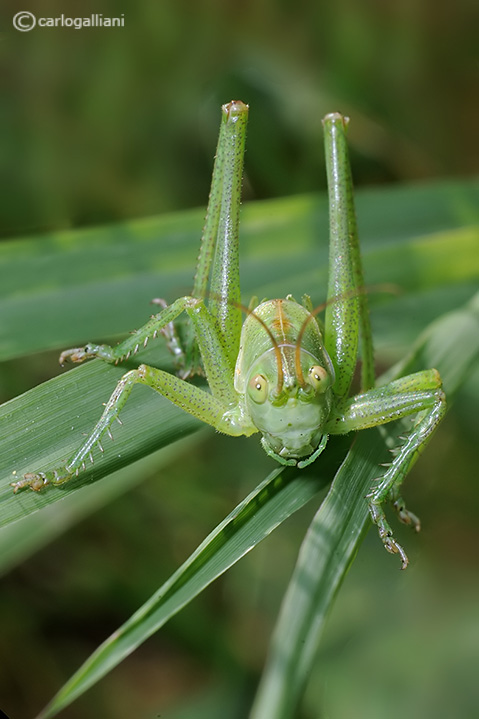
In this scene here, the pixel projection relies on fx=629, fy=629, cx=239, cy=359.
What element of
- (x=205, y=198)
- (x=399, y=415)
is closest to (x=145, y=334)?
(x=399, y=415)

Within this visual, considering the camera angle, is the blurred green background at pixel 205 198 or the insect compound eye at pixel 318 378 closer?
the insect compound eye at pixel 318 378

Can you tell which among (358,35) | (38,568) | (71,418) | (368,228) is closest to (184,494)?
(38,568)

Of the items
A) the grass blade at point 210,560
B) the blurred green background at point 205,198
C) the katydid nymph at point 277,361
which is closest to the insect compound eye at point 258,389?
the katydid nymph at point 277,361

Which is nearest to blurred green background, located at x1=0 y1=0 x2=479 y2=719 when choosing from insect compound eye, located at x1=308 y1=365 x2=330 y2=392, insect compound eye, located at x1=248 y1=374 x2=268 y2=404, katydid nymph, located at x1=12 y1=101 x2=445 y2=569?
katydid nymph, located at x1=12 y1=101 x2=445 y2=569

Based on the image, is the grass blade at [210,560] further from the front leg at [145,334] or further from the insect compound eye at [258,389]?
the front leg at [145,334]

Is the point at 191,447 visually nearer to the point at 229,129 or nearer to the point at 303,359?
the point at 303,359

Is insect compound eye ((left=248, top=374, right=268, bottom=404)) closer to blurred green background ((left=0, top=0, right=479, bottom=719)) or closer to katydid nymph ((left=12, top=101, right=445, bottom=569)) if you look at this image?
katydid nymph ((left=12, top=101, right=445, bottom=569))
